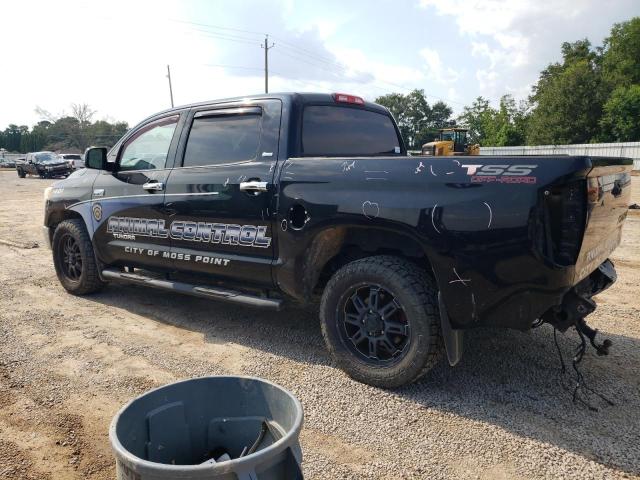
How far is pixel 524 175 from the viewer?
2.73 meters

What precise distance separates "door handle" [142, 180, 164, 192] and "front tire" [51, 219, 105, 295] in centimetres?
122

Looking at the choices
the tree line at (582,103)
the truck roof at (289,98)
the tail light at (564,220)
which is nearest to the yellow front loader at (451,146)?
the truck roof at (289,98)

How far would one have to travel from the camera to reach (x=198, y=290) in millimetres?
4312

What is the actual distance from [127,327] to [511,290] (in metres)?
3.34

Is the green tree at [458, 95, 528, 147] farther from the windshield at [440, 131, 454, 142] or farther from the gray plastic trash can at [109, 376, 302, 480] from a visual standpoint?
the gray plastic trash can at [109, 376, 302, 480]

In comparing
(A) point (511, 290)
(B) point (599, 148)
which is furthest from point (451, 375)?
(B) point (599, 148)

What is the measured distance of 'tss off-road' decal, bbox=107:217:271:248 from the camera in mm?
3889

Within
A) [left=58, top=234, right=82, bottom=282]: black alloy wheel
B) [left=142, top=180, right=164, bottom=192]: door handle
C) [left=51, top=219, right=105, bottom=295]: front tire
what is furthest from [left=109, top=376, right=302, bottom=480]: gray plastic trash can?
[left=58, top=234, right=82, bottom=282]: black alloy wheel

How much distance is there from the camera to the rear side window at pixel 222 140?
13.5 feet

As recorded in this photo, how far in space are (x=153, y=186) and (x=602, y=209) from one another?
3494 mm

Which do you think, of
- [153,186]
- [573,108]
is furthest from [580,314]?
[573,108]

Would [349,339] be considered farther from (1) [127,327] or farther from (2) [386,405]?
(1) [127,327]

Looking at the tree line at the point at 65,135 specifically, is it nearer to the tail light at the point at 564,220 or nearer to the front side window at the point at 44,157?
the front side window at the point at 44,157

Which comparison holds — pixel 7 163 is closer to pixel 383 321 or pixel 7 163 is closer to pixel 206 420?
pixel 383 321
